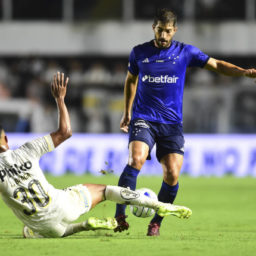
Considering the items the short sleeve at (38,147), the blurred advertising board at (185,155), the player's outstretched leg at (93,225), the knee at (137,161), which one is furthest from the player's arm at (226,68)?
the blurred advertising board at (185,155)

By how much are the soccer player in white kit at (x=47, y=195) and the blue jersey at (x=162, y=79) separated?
40.6 inches

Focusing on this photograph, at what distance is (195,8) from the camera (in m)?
24.4

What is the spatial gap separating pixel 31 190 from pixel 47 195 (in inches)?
6.2

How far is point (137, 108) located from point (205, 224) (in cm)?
192

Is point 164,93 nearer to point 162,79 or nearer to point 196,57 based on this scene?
point 162,79

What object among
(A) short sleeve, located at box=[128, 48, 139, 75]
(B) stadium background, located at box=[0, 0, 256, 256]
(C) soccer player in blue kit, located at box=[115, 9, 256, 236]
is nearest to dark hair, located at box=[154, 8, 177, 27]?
(C) soccer player in blue kit, located at box=[115, 9, 256, 236]

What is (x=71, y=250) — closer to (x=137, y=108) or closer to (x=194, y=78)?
(x=137, y=108)

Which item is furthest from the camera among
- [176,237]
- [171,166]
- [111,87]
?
[111,87]

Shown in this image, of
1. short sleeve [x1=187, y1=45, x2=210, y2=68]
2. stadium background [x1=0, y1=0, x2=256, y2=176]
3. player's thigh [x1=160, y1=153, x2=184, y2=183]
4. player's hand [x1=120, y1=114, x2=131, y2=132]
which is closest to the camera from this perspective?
player's thigh [x1=160, y1=153, x2=184, y2=183]

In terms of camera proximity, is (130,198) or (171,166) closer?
(130,198)

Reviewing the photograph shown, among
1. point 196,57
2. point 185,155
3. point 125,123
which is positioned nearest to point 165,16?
point 196,57

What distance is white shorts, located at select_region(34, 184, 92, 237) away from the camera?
23.1 ft

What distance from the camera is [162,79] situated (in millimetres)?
7914

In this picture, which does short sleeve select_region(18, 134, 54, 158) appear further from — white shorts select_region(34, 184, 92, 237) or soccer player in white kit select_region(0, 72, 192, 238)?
white shorts select_region(34, 184, 92, 237)
